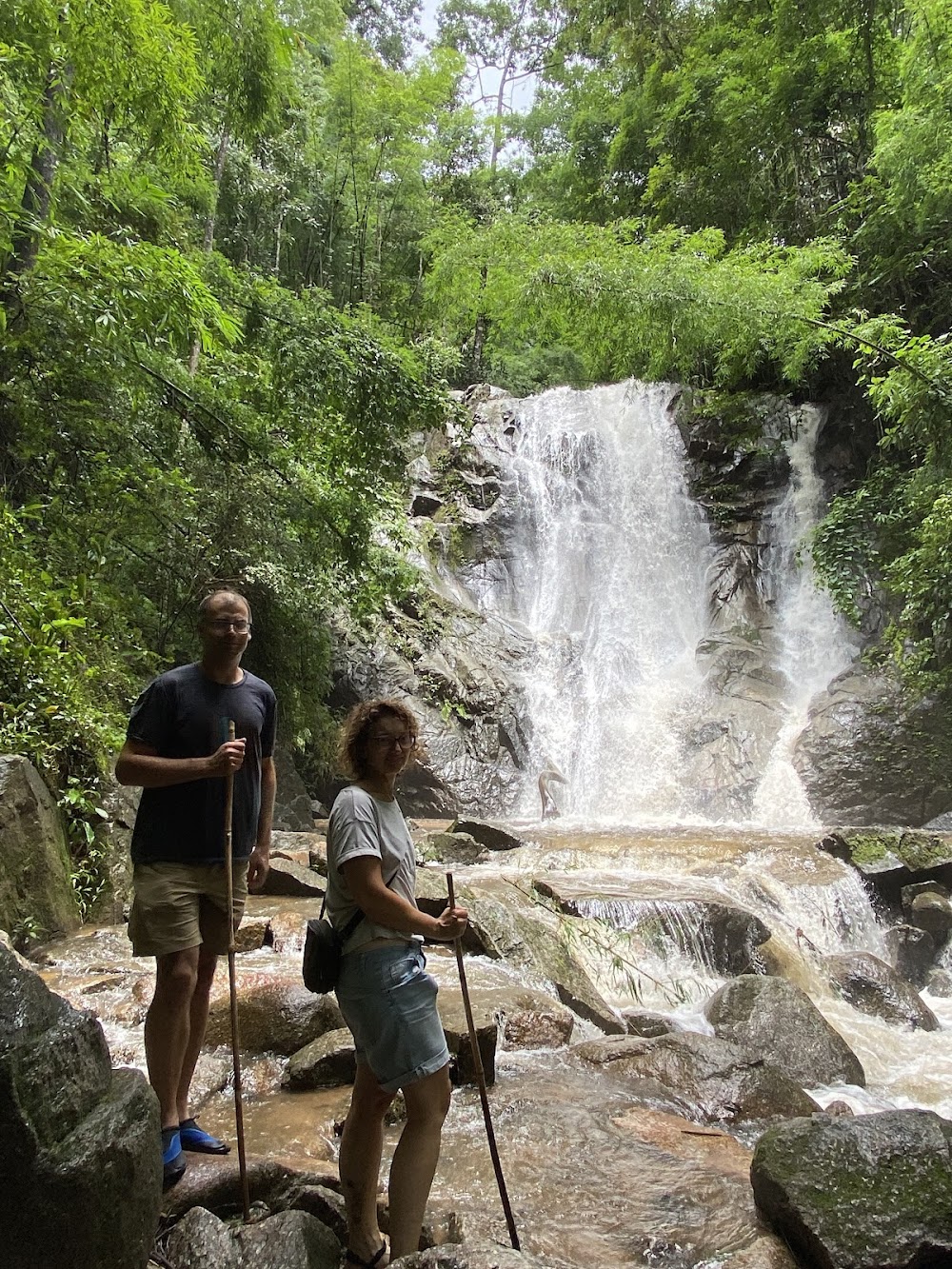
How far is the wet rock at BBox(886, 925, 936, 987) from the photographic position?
23.6ft

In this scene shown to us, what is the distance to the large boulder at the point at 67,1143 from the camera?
1.37 meters

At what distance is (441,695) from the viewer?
12812mm

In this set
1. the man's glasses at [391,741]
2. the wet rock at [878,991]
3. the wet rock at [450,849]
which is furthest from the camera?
the wet rock at [450,849]

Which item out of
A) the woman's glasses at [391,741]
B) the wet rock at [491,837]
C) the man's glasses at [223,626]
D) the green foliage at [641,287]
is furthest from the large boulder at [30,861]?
the green foliage at [641,287]

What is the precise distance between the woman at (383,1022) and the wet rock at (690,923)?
4.77 meters

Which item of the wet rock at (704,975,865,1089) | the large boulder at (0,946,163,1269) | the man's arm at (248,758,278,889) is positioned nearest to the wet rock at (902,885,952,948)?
the wet rock at (704,975,865,1089)

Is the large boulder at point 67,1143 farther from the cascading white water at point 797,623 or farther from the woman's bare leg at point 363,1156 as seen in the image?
the cascading white water at point 797,623

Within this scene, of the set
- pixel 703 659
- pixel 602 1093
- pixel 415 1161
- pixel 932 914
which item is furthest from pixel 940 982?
pixel 703 659

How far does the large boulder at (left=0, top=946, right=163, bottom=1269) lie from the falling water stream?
1.29 meters

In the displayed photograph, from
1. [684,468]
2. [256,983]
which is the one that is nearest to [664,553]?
[684,468]

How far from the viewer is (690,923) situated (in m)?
6.56

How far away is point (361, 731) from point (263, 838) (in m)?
0.90

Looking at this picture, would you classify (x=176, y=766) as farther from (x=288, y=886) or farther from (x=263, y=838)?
(x=288, y=886)

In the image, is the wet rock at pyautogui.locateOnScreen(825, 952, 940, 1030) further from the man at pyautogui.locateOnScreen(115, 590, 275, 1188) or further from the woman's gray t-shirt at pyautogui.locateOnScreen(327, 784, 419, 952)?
the woman's gray t-shirt at pyautogui.locateOnScreen(327, 784, 419, 952)
